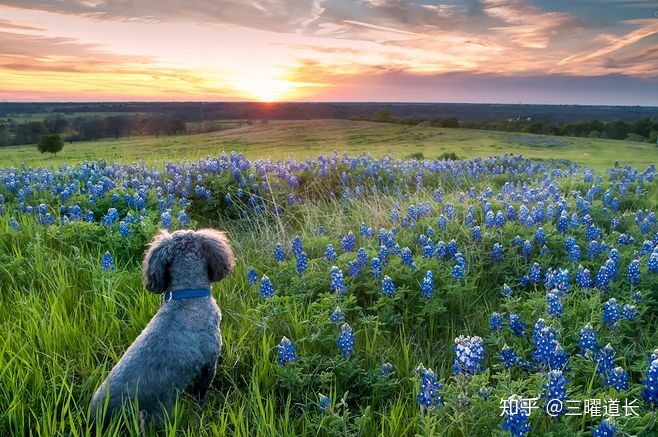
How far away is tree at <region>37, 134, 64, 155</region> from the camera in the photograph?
65.8ft

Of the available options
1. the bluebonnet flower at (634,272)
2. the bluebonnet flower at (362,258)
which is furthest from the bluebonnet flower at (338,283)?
the bluebonnet flower at (634,272)

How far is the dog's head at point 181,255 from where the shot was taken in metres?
3.64

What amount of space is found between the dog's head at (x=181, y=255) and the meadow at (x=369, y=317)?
65 cm

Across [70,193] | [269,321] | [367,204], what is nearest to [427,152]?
[367,204]

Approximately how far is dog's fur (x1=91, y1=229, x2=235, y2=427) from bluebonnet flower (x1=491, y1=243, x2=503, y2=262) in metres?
2.93

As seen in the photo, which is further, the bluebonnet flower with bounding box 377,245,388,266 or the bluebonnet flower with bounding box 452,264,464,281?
the bluebonnet flower with bounding box 377,245,388,266

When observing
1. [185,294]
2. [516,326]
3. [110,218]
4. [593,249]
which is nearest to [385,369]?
[516,326]

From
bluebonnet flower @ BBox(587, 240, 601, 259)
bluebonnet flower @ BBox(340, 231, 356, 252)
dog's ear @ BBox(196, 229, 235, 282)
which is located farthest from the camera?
bluebonnet flower @ BBox(340, 231, 356, 252)

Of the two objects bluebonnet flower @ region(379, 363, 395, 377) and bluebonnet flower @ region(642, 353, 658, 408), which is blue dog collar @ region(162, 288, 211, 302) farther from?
bluebonnet flower @ region(642, 353, 658, 408)

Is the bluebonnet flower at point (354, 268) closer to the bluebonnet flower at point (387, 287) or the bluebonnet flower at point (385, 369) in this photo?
the bluebonnet flower at point (387, 287)

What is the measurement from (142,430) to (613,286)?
13.4ft

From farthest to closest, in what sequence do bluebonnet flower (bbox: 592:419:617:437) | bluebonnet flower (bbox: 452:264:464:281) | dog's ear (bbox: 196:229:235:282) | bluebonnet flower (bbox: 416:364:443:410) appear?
1. bluebonnet flower (bbox: 452:264:464:281)
2. dog's ear (bbox: 196:229:235:282)
3. bluebonnet flower (bbox: 416:364:443:410)
4. bluebonnet flower (bbox: 592:419:617:437)

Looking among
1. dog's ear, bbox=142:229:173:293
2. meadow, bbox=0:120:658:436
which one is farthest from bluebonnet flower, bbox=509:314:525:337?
dog's ear, bbox=142:229:173:293

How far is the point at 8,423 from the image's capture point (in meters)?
3.22
